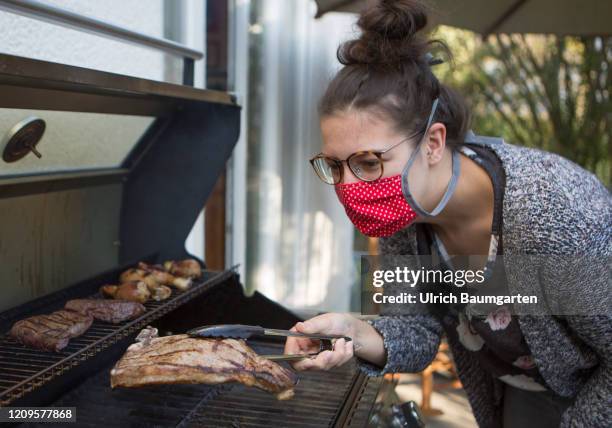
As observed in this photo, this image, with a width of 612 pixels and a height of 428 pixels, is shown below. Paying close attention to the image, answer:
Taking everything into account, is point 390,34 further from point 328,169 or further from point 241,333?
point 241,333

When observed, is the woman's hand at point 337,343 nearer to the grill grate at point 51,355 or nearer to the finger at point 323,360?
the finger at point 323,360

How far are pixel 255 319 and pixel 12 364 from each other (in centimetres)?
87

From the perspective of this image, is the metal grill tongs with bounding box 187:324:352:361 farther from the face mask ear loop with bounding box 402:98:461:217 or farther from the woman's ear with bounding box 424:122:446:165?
the woman's ear with bounding box 424:122:446:165

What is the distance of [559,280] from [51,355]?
129cm

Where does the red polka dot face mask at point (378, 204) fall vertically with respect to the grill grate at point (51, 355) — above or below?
above

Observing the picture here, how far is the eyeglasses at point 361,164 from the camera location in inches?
63.5

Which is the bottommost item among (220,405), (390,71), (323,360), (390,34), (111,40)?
(220,405)

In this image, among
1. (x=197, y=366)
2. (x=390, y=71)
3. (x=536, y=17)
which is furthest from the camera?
(x=536, y=17)

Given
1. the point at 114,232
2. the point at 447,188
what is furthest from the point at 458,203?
the point at 114,232

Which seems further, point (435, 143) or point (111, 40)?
point (111, 40)

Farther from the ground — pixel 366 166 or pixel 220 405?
pixel 366 166

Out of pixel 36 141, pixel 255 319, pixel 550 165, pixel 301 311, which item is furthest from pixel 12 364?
pixel 301 311

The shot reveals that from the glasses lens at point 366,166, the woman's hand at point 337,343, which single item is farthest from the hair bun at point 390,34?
the woman's hand at point 337,343

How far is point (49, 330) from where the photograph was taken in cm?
158
